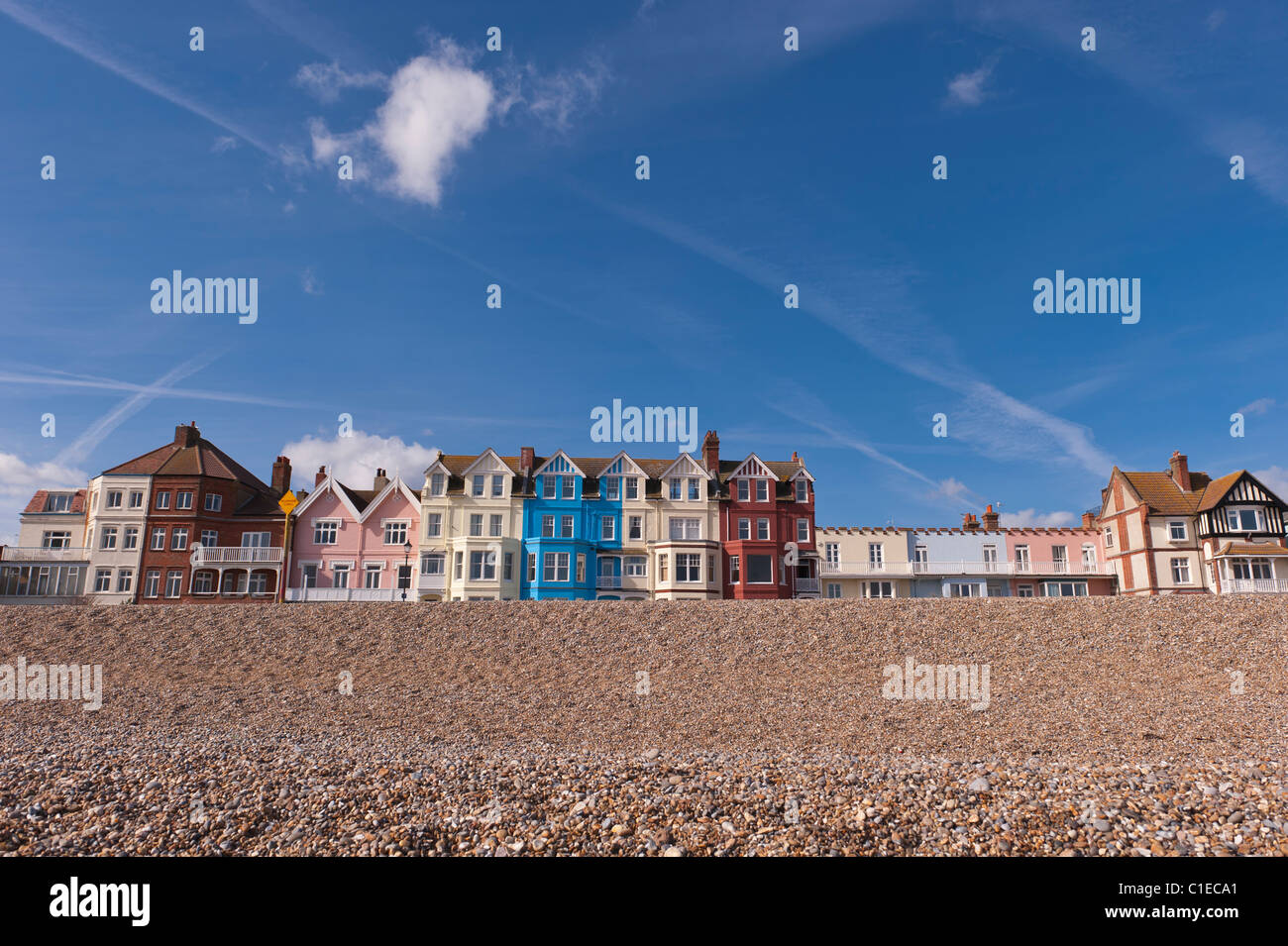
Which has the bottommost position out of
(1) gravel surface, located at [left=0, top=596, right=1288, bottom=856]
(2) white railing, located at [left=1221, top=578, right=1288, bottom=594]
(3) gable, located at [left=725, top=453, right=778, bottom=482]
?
(1) gravel surface, located at [left=0, top=596, right=1288, bottom=856]

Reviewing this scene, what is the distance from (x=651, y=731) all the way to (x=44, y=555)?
154 ft

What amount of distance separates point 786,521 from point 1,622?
37.5 metres

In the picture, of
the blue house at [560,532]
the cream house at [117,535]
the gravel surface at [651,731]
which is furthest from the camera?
the cream house at [117,535]

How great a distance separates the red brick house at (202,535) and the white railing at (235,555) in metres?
0.05

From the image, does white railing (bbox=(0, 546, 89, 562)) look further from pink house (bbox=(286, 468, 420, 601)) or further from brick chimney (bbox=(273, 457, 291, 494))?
pink house (bbox=(286, 468, 420, 601))

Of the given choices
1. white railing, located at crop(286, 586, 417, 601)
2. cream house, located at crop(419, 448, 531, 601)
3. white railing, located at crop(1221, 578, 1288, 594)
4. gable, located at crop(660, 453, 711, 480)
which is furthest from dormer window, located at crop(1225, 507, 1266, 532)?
white railing, located at crop(286, 586, 417, 601)

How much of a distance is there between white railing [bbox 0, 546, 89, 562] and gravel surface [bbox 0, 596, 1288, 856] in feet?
54.9

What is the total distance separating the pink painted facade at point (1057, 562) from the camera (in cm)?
5003

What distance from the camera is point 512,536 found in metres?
43.3

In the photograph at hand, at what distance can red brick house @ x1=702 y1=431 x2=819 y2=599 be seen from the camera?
4294cm

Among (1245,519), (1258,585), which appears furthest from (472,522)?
(1245,519)

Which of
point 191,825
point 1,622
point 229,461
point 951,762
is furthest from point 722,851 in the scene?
point 229,461

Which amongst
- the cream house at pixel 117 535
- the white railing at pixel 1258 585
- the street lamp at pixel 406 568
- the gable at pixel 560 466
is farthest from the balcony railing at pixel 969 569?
the cream house at pixel 117 535

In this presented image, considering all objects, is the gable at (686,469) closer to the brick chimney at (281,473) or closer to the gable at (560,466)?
the gable at (560,466)
